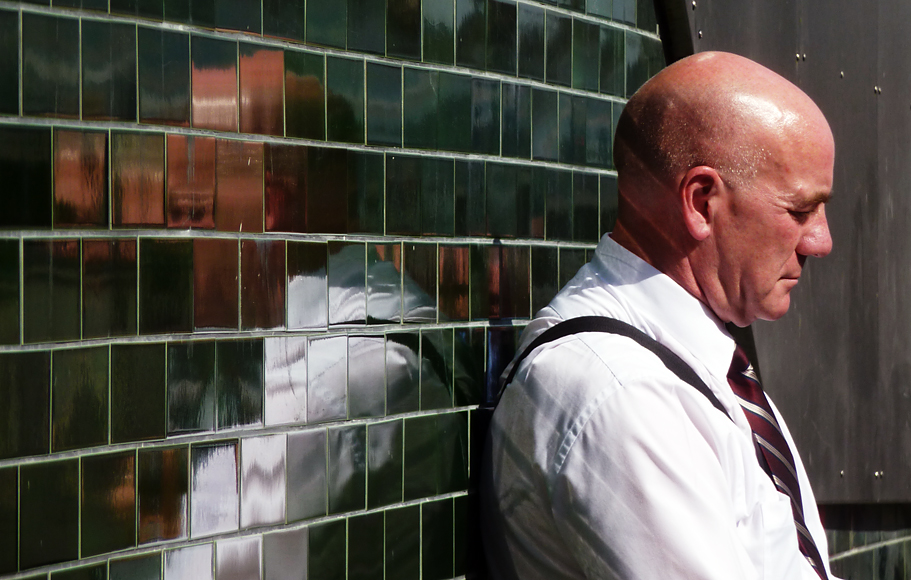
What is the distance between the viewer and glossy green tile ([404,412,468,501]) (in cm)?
192

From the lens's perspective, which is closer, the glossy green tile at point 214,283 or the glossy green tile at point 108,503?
the glossy green tile at point 108,503

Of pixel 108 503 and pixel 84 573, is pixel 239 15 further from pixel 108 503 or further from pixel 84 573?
pixel 84 573

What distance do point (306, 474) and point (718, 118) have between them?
1113 mm

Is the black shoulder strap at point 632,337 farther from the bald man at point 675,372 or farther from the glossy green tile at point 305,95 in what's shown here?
the glossy green tile at point 305,95

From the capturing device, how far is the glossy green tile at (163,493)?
1.49 m

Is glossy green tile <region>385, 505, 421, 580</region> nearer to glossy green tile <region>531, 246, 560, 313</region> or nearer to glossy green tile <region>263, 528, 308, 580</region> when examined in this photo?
glossy green tile <region>263, 528, 308, 580</region>

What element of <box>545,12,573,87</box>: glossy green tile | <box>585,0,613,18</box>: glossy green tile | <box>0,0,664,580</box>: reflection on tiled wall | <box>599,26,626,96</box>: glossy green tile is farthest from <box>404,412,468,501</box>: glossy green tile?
<box>585,0,613,18</box>: glossy green tile

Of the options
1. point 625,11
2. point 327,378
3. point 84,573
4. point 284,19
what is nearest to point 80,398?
point 84,573

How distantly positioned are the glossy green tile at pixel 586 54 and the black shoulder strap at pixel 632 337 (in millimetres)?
792

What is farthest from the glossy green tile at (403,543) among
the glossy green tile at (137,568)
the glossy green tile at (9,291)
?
the glossy green tile at (9,291)

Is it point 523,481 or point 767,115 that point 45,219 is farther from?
point 767,115

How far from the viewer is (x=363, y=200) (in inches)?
71.6

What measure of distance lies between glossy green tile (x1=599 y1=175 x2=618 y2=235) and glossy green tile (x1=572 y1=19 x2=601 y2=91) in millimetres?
253

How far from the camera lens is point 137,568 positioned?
148 cm
